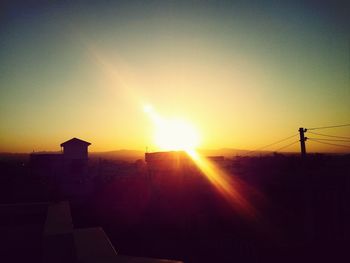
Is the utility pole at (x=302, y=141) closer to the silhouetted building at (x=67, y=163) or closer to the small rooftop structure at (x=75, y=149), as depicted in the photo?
the silhouetted building at (x=67, y=163)

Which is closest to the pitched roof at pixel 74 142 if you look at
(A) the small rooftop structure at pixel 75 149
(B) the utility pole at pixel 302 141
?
(A) the small rooftop structure at pixel 75 149

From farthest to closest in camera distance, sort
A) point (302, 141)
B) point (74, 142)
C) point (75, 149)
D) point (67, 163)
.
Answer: point (74, 142) → point (75, 149) → point (67, 163) → point (302, 141)

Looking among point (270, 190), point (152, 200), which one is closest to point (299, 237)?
point (270, 190)

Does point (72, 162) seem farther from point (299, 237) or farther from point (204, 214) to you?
point (299, 237)

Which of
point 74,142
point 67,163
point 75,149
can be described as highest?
point 74,142

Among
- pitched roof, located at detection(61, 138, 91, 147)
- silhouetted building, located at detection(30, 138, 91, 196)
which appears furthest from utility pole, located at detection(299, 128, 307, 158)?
pitched roof, located at detection(61, 138, 91, 147)

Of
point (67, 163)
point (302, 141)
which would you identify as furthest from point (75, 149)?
point (302, 141)

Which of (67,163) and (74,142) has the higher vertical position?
(74,142)

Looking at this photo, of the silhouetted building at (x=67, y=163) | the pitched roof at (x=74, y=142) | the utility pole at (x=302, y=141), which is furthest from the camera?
the pitched roof at (x=74, y=142)

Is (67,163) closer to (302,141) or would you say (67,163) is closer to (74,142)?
(74,142)

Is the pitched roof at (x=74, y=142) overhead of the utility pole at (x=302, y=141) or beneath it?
overhead

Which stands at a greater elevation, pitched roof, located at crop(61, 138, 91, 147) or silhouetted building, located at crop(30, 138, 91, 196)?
pitched roof, located at crop(61, 138, 91, 147)

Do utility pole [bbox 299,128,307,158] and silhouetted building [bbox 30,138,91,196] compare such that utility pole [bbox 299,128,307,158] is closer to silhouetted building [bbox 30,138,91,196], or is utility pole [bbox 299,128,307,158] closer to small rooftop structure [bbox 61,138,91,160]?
silhouetted building [bbox 30,138,91,196]

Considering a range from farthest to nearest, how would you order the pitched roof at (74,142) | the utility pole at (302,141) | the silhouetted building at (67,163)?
the pitched roof at (74,142), the silhouetted building at (67,163), the utility pole at (302,141)
